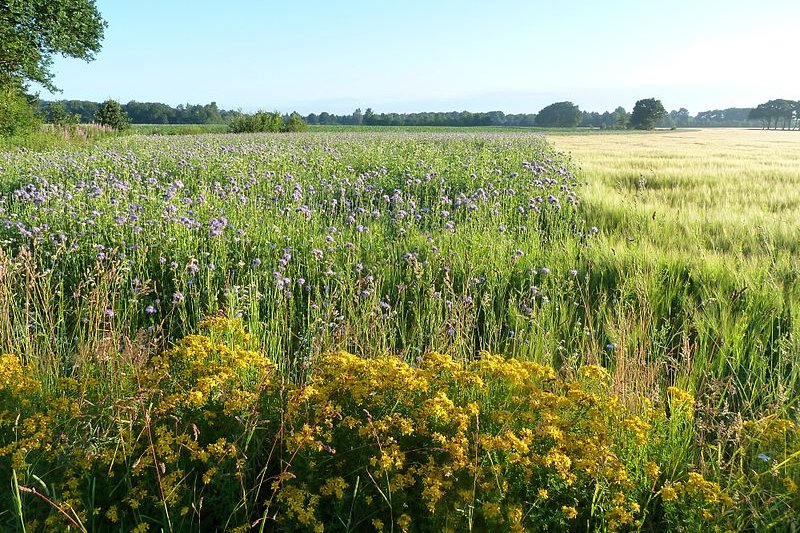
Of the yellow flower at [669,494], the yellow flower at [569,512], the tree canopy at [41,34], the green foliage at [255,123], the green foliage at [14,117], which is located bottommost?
the yellow flower at [569,512]

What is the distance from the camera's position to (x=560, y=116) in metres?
107

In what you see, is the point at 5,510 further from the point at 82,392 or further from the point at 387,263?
the point at 387,263

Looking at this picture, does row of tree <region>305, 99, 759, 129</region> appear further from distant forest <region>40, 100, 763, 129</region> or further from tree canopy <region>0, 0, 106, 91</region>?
tree canopy <region>0, 0, 106, 91</region>

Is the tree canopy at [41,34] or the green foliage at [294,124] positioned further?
the green foliage at [294,124]

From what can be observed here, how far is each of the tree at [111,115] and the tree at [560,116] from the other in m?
78.6

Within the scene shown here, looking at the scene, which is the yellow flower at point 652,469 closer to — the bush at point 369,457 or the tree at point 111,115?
the bush at point 369,457

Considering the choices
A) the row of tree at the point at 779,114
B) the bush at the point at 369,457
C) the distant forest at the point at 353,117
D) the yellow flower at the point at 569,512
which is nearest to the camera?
the yellow flower at the point at 569,512

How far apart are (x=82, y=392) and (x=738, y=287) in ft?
14.3

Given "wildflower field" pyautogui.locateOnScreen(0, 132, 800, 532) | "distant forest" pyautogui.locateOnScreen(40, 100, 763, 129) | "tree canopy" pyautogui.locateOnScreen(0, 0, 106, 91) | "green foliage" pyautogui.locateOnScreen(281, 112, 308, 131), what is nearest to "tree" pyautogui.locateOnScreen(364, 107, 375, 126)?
"distant forest" pyautogui.locateOnScreen(40, 100, 763, 129)

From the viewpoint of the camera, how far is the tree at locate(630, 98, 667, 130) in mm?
92375

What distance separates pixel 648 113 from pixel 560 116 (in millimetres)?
17977

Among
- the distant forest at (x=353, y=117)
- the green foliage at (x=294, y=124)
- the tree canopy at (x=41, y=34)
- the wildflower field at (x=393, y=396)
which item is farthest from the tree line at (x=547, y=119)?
the wildflower field at (x=393, y=396)

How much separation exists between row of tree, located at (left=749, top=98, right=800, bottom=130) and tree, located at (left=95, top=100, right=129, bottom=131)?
10267 centimetres

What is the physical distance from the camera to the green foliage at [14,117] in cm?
1975
